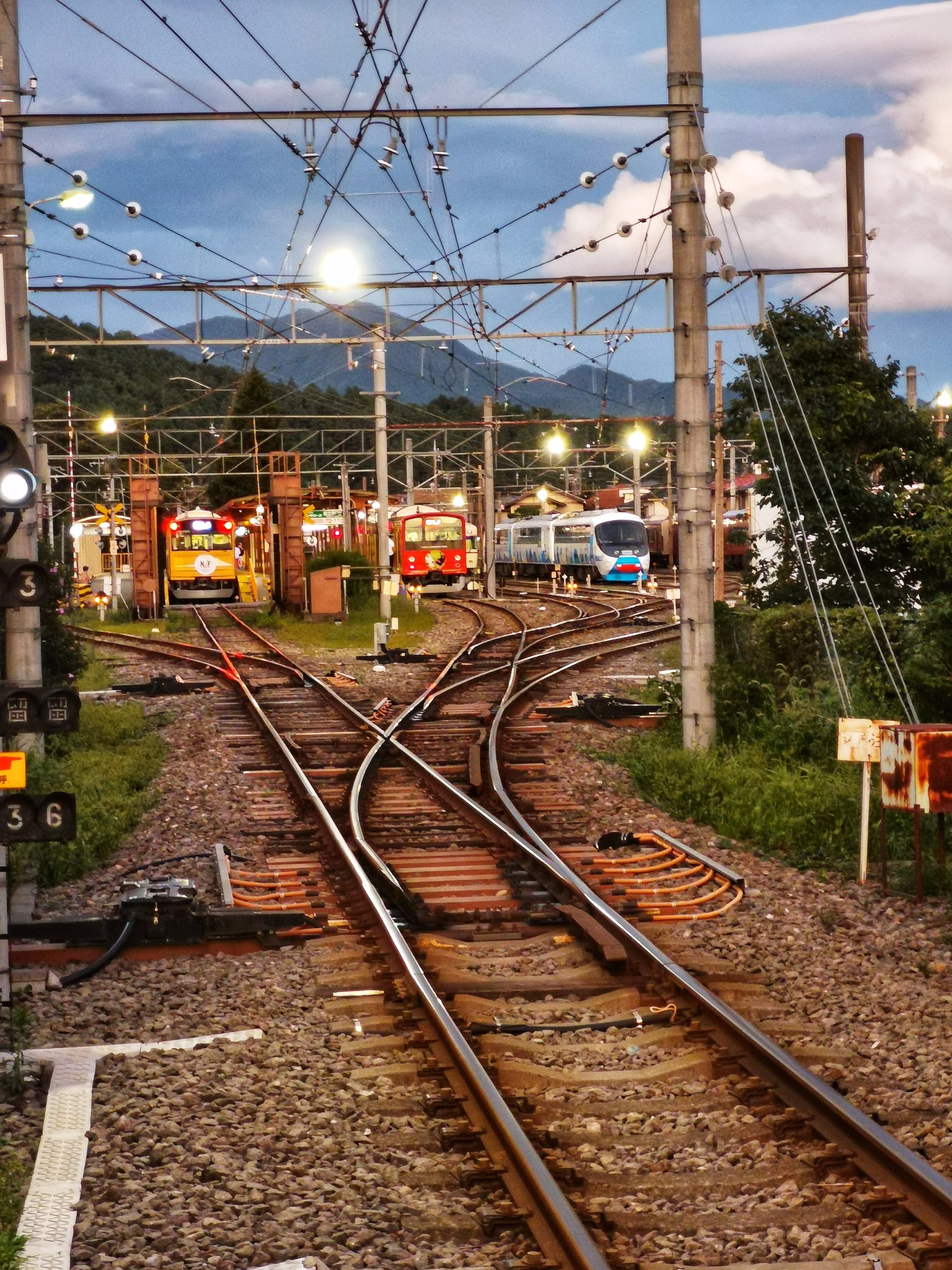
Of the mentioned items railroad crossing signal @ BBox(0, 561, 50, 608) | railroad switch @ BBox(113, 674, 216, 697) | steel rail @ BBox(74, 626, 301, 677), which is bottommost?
railroad switch @ BBox(113, 674, 216, 697)

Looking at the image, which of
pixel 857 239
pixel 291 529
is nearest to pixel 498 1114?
pixel 857 239

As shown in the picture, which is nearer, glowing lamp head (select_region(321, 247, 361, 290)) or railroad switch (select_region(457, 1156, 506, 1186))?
railroad switch (select_region(457, 1156, 506, 1186))

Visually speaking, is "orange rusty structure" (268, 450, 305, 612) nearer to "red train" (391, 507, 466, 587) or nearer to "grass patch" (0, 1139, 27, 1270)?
"red train" (391, 507, 466, 587)

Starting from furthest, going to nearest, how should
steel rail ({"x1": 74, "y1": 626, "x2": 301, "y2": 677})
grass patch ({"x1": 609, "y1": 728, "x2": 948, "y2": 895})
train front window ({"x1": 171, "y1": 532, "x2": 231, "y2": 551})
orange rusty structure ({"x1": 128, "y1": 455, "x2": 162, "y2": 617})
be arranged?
train front window ({"x1": 171, "y1": 532, "x2": 231, "y2": 551}), orange rusty structure ({"x1": 128, "y1": 455, "x2": 162, "y2": 617}), steel rail ({"x1": 74, "y1": 626, "x2": 301, "y2": 677}), grass patch ({"x1": 609, "y1": 728, "x2": 948, "y2": 895})

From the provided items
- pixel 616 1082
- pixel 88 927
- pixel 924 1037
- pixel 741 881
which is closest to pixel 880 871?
pixel 741 881

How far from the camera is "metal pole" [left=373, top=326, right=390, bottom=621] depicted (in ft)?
102

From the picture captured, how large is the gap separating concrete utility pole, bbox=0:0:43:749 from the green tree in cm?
834

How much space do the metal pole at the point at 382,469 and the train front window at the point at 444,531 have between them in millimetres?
16806

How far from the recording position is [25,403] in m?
13.6

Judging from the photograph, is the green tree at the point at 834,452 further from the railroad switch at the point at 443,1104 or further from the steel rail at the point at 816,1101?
the railroad switch at the point at 443,1104

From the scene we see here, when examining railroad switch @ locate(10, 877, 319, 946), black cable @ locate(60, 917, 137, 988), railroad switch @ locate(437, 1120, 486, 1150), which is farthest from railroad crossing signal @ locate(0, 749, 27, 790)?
railroad switch @ locate(437, 1120, 486, 1150)

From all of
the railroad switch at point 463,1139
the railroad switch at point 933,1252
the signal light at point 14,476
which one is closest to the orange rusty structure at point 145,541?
the signal light at point 14,476

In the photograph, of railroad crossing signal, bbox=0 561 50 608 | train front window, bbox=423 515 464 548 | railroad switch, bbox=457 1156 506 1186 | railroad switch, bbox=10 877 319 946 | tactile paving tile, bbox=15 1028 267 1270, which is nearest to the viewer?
tactile paving tile, bbox=15 1028 267 1270

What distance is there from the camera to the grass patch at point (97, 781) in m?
10.8
